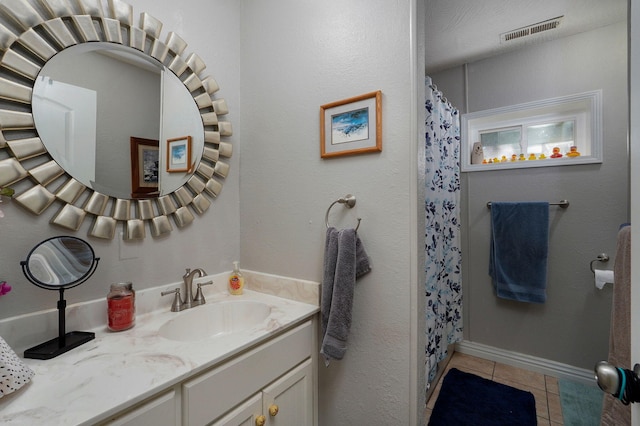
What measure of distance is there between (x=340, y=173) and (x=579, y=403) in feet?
7.03

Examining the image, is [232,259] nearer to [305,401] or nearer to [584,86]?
[305,401]

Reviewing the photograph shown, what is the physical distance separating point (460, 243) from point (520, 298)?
569mm

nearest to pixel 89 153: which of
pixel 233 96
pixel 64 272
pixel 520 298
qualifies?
pixel 64 272

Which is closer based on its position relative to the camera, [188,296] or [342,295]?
[342,295]

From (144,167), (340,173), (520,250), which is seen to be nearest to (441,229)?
(520,250)

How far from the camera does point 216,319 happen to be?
1334 millimetres

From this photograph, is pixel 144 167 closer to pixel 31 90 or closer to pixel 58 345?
pixel 31 90

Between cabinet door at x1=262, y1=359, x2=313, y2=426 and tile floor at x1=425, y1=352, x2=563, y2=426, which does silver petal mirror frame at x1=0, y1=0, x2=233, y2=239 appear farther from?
tile floor at x1=425, y1=352, x2=563, y2=426

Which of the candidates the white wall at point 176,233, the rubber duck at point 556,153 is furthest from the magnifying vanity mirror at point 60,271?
the rubber duck at point 556,153

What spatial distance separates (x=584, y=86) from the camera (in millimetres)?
1970

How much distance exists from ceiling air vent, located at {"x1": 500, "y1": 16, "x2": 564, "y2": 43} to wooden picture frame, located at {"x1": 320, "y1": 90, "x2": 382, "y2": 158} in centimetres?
158

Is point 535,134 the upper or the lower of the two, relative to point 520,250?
upper

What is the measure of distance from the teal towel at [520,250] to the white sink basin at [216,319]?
6.25 feet

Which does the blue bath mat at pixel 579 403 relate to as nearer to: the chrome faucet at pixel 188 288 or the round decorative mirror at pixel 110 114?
the chrome faucet at pixel 188 288
